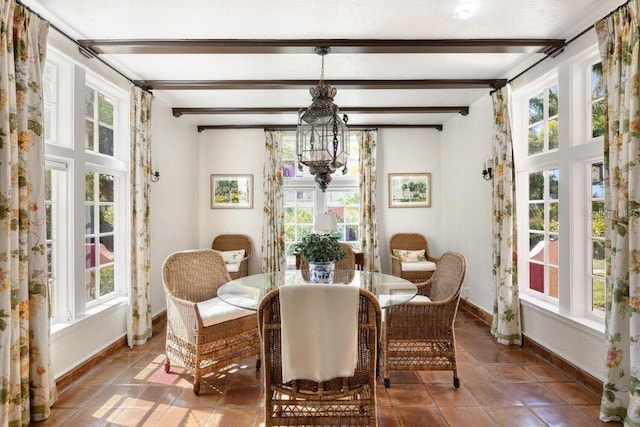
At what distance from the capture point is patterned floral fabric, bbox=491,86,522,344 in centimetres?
333

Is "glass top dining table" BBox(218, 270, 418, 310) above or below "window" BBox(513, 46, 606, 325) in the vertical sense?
below

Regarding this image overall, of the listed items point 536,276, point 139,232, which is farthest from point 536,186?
point 139,232

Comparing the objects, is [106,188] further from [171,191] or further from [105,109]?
[171,191]

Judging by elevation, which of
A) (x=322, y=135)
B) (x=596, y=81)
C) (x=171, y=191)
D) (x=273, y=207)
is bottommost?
(x=273, y=207)

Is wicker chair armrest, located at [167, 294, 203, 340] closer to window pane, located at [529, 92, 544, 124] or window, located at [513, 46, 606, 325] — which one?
window, located at [513, 46, 606, 325]

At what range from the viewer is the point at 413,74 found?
11.1 feet

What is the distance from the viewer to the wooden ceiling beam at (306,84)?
3438mm

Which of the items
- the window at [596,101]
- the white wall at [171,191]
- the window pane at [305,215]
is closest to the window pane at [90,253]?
the white wall at [171,191]

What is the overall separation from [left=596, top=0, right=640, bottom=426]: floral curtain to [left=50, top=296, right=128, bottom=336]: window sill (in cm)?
376

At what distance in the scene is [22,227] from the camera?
2.01 m

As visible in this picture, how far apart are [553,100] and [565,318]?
1.94 metres

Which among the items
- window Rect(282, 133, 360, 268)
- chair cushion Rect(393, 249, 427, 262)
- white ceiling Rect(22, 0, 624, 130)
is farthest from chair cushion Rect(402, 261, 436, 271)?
white ceiling Rect(22, 0, 624, 130)

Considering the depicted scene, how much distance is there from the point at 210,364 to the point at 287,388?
110cm

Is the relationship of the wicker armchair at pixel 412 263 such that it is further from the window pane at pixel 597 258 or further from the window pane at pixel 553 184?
the window pane at pixel 597 258
